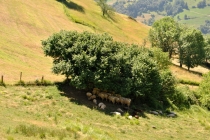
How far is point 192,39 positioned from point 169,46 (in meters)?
9.36

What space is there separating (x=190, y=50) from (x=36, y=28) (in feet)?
186

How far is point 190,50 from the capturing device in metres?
108

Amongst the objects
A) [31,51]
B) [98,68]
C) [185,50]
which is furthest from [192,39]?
[98,68]

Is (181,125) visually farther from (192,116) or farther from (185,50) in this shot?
(185,50)

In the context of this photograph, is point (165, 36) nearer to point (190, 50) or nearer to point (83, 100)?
point (190, 50)

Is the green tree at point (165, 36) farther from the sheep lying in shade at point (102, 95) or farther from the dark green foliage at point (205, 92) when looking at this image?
the sheep lying in shade at point (102, 95)

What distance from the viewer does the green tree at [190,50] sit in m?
107

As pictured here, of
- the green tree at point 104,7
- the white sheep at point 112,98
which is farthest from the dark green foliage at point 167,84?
the green tree at point 104,7

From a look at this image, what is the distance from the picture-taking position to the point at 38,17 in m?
105

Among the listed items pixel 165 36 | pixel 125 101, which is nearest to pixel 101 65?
pixel 125 101

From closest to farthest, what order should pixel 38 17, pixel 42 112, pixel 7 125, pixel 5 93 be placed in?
pixel 7 125 < pixel 42 112 < pixel 5 93 < pixel 38 17

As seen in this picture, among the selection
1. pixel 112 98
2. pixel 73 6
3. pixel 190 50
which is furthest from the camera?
pixel 73 6

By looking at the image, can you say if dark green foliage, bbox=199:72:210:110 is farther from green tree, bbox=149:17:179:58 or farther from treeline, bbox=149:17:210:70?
green tree, bbox=149:17:179:58

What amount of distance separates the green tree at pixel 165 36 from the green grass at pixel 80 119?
61.3 metres
